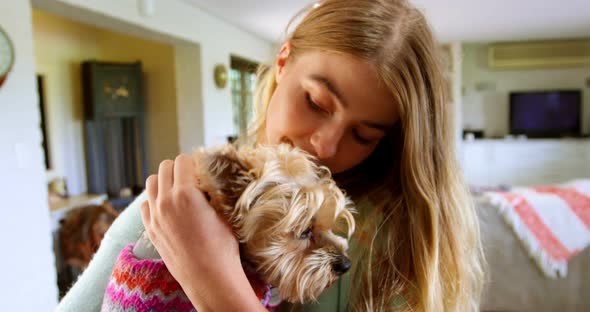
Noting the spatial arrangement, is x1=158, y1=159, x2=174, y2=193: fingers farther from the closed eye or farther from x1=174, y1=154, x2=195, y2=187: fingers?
the closed eye

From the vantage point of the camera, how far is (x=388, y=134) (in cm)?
106

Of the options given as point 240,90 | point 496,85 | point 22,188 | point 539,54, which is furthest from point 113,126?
point 539,54

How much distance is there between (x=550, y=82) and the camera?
816 centimetres

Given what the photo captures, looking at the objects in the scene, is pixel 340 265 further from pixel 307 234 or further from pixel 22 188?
pixel 22 188

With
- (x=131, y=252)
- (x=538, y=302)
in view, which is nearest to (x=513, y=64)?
(x=538, y=302)

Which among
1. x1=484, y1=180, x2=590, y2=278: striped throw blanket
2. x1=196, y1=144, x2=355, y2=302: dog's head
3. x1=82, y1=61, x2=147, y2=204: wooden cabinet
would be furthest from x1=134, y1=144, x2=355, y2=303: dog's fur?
x1=82, y1=61, x2=147, y2=204: wooden cabinet


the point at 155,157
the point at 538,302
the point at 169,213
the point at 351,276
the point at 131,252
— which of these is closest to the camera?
the point at 169,213

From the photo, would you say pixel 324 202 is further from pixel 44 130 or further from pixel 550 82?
pixel 550 82

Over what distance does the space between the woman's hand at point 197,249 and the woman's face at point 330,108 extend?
0.99ft

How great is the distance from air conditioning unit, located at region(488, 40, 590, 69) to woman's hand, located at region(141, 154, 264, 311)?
8.80 m

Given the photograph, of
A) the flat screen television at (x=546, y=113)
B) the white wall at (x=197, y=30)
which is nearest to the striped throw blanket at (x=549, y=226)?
the white wall at (x=197, y=30)

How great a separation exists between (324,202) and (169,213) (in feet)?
1.16

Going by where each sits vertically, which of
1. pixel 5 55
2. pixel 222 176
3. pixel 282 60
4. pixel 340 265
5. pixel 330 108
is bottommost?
pixel 340 265

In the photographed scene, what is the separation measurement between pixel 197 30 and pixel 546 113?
6.94 m
